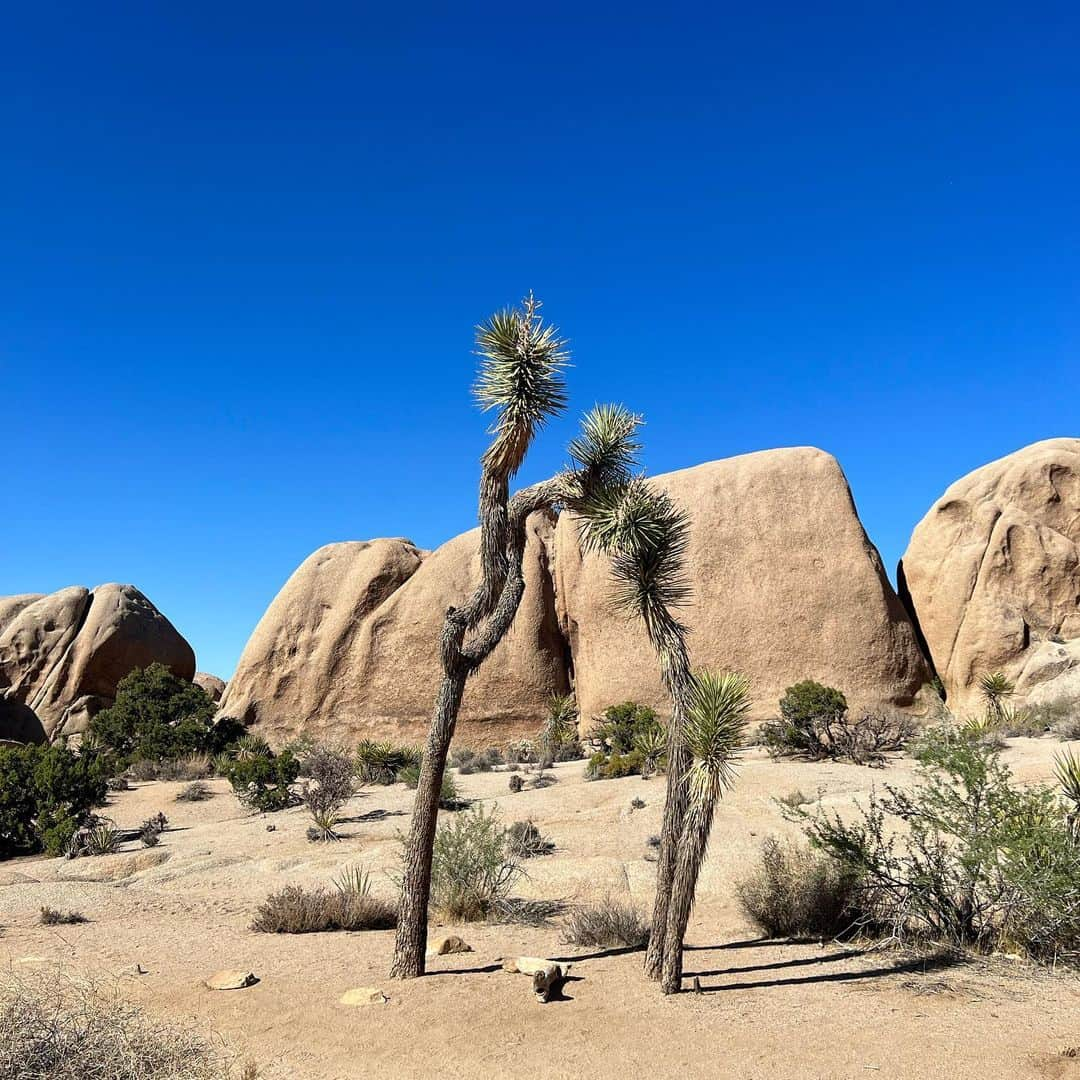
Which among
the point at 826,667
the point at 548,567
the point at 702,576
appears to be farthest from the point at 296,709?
the point at 826,667

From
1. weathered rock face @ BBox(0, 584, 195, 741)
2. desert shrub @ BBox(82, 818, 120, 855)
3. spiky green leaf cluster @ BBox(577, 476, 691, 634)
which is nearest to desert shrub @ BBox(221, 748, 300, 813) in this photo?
desert shrub @ BBox(82, 818, 120, 855)

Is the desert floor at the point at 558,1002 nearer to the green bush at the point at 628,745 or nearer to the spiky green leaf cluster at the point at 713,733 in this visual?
the spiky green leaf cluster at the point at 713,733

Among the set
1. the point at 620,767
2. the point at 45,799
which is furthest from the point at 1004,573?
the point at 45,799

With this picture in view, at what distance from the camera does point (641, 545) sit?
25.4ft

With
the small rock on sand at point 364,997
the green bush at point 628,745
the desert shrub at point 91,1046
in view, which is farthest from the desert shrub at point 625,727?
the desert shrub at point 91,1046

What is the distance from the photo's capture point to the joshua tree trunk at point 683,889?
23.4ft

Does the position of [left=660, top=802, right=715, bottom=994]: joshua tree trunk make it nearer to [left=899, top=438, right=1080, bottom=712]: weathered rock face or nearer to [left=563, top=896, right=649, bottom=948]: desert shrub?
[left=563, top=896, right=649, bottom=948]: desert shrub

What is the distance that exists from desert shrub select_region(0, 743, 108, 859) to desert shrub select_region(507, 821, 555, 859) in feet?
25.4

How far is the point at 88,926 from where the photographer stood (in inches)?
400

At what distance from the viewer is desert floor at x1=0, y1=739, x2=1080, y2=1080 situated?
229 inches

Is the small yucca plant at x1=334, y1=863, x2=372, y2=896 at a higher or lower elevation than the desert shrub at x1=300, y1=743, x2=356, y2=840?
lower

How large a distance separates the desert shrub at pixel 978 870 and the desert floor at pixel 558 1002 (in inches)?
14.8

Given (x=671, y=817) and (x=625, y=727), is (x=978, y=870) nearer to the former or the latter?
(x=671, y=817)

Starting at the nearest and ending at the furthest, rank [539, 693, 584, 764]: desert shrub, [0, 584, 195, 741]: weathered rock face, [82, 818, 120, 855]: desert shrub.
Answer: [82, 818, 120, 855]: desert shrub → [539, 693, 584, 764]: desert shrub → [0, 584, 195, 741]: weathered rock face
